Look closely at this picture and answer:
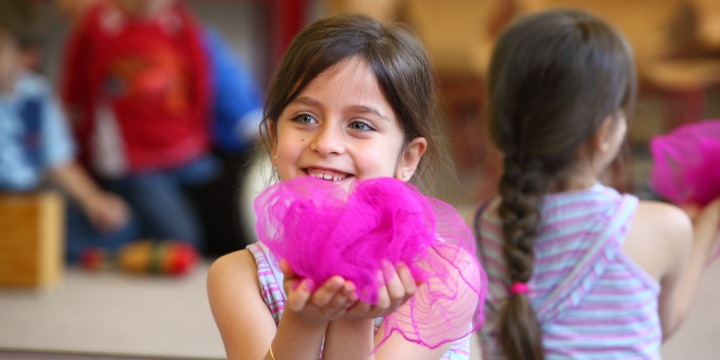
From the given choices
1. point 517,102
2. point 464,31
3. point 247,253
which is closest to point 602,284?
point 517,102

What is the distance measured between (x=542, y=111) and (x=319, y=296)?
0.49 meters

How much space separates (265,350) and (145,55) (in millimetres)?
1619

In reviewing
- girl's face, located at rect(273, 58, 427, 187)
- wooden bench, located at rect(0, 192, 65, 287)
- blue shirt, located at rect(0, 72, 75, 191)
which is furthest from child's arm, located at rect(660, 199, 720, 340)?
blue shirt, located at rect(0, 72, 75, 191)

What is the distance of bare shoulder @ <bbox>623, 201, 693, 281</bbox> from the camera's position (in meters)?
0.84

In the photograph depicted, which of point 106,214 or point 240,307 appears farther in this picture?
point 106,214

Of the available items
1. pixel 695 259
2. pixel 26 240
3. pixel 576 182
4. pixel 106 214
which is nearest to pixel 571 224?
pixel 576 182

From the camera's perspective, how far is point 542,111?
2.87 ft

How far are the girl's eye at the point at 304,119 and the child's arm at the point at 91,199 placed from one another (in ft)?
4.89

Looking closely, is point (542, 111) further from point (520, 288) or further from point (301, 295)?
point (301, 295)

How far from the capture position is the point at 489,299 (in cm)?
90

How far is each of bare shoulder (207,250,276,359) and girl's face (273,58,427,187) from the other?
3.9 inches

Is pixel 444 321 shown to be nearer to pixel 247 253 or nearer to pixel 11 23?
pixel 247 253

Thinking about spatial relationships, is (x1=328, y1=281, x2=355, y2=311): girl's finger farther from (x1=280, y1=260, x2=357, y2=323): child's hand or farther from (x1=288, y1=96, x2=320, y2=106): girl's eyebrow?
(x1=288, y1=96, x2=320, y2=106): girl's eyebrow

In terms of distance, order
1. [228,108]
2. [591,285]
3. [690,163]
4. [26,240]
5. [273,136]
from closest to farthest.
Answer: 1. [273,136]
2. [591,285]
3. [690,163]
4. [26,240]
5. [228,108]
